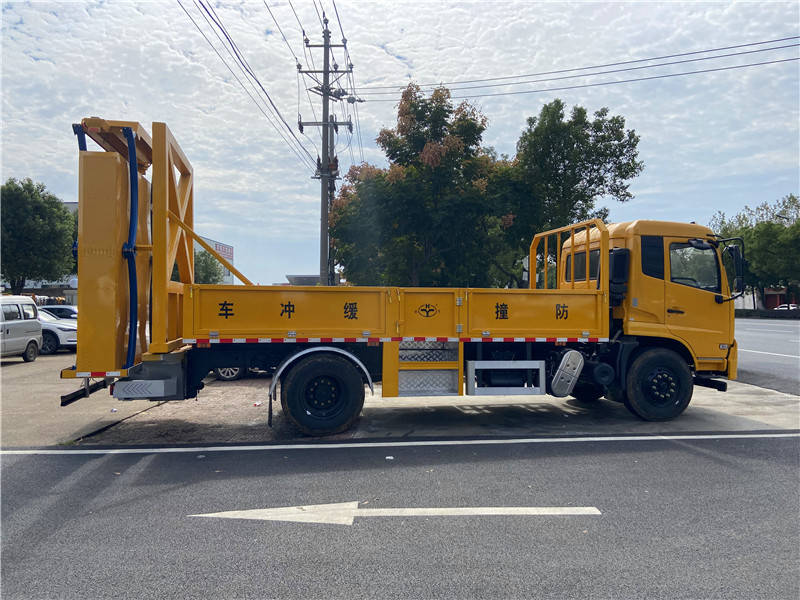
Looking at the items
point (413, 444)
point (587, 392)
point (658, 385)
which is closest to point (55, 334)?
point (413, 444)

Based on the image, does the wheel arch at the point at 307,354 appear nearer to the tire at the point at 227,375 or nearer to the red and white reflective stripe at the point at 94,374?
the red and white reflective stripe at the point at 94,374

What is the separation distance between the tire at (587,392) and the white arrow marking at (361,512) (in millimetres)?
4598

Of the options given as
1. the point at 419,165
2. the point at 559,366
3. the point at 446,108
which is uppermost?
the point at 446,108

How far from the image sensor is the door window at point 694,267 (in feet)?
25.5

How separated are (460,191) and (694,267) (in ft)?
21.8

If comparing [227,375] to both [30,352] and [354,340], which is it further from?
[30,352]

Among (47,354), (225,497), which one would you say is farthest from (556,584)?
(47,354)

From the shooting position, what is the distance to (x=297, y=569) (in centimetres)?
Result: 348

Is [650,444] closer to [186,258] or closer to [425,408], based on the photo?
[425,408]

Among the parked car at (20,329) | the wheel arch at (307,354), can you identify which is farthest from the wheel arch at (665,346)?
the parked car at (20,329)

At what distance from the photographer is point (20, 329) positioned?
1507 cm

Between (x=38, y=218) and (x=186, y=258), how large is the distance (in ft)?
80.4

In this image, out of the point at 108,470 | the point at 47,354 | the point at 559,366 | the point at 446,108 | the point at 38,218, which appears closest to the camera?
the point at 108,470

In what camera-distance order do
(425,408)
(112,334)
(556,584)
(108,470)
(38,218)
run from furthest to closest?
(38,218) < (425,408) < (112,334) < (108,470) < (556,584)
